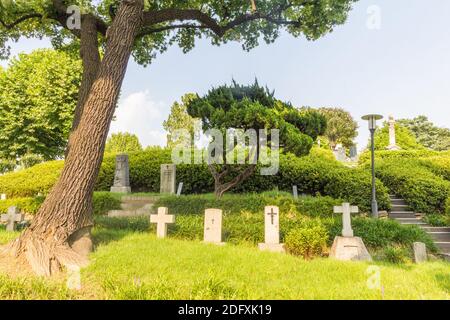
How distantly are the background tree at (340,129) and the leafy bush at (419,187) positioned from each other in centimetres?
3429

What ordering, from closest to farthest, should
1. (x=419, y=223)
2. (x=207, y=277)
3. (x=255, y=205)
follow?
(x=207, y=277)
(x=255, y=205)
(x=419, y=223)

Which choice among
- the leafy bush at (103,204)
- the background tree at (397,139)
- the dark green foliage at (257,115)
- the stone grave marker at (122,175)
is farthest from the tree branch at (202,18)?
the background tree at (397,139)

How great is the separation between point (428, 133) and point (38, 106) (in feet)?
173

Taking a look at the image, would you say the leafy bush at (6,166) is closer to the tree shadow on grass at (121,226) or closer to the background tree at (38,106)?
the background tree at (38,106)

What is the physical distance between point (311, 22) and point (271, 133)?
3.89 meters

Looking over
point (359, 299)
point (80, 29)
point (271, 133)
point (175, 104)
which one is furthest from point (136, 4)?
point (175, 104)

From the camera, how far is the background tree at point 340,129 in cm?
4612

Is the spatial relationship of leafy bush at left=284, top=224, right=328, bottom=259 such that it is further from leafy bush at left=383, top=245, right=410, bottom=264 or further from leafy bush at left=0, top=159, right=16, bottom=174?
leafy bush at left=0, top=159, right=16, bottom=174

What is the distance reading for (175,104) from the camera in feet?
103

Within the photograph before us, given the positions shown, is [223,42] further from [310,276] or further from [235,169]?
[310,276]

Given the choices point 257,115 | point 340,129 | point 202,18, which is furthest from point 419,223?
point 340,129

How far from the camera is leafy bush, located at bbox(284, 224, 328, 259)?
6.91 m

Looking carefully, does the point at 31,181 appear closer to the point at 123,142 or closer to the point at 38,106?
the point at 38,106

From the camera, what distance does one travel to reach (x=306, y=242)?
6945mm
